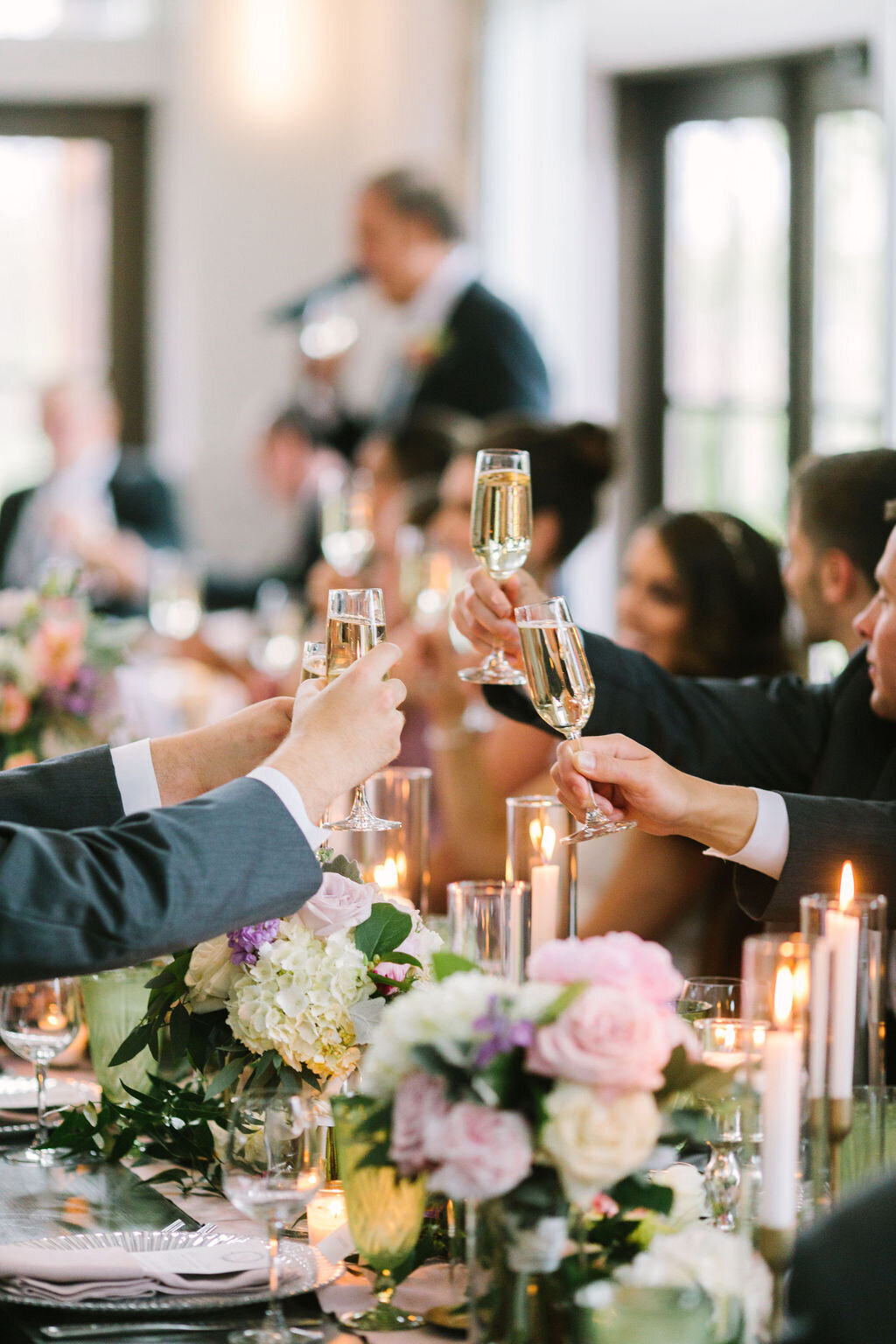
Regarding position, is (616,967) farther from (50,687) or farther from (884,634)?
(50,687)

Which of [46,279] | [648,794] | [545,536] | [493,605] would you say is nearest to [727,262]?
[545,536]

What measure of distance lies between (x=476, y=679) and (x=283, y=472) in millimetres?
4053

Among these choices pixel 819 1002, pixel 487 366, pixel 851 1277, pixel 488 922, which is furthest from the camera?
pixel 487 366

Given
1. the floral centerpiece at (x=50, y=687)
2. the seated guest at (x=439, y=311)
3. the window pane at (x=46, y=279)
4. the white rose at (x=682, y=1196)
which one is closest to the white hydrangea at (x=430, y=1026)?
the white rose at (x=682, y=1196)

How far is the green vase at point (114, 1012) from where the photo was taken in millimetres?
1675

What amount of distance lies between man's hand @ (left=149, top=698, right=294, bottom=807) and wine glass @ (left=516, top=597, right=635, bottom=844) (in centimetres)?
25

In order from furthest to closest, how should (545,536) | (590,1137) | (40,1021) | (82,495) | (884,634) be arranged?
(82,495), (545,536), (884,634), (40,1021), (590,1137)

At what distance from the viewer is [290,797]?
1355mm

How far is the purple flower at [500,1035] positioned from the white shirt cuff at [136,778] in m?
0.68

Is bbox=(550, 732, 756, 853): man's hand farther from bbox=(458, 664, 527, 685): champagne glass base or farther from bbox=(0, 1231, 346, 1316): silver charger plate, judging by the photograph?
bbox=(0, 1231, 346, 1316): silver charger plate

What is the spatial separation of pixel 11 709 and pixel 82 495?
11.9ft

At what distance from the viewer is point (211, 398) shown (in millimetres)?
6457

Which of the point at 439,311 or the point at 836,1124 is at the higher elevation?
the point at 439,311

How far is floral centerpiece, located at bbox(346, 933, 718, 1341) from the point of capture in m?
1.03
